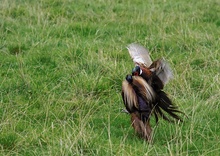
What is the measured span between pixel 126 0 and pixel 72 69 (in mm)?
4560

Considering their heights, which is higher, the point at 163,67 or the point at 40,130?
the point at 163,67

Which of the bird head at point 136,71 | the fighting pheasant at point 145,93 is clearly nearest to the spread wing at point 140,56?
the fighting pheasant at point 145,93

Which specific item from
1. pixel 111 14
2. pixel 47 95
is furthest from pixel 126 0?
pixel 47 95

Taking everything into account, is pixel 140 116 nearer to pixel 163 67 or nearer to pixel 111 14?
pixel 163 67

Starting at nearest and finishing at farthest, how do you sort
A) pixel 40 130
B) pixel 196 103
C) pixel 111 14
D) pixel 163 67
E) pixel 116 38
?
pixel 163 67, pixel 40 130, pixel 196 103, pixel 116 38, pixel 111 14

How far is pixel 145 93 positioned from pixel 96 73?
81.5 inches

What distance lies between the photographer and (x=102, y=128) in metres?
5.27

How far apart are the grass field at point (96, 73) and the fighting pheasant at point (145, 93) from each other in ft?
0.64

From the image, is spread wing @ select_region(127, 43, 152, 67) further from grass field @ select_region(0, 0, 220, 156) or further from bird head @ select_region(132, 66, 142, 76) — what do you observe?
grass field @ select_region(0, 0, 220, 156)

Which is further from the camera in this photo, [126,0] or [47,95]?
[126,0]

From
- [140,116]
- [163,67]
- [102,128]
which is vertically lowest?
[102,128]

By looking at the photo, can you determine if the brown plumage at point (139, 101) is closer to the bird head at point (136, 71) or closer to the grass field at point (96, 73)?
the bird head at point (136, 71)

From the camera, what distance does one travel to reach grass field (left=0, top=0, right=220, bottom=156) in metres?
4.86

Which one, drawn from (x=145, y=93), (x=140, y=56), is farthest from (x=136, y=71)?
(x=140, y=56)
